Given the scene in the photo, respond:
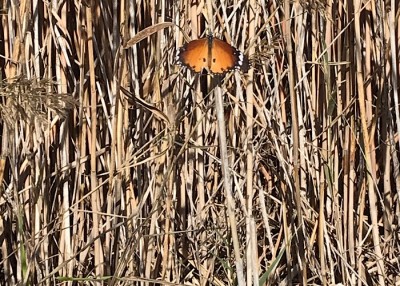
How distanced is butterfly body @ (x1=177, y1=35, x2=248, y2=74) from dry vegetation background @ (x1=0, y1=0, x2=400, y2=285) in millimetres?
205

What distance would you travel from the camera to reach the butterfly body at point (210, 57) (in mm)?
1455

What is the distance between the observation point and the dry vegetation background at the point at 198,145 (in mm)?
1730

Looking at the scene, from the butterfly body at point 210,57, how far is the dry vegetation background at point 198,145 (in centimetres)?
21

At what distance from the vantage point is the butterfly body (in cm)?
146

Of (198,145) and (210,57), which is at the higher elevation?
(210,57)

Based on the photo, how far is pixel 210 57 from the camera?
146 centimetres

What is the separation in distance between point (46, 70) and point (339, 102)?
78cm

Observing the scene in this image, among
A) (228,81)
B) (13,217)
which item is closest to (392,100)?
(228,81)

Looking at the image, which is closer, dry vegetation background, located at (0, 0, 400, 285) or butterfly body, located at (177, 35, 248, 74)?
butterfly body, located at (177, 35, 248, 74)

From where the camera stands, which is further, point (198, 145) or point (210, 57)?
point (198, 145)

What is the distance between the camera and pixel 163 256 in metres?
1.78

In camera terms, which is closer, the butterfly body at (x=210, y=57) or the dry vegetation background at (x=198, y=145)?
the butterfly body at (x=210, y=57)

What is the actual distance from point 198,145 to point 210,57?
42cm

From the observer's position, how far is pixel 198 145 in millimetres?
1832
